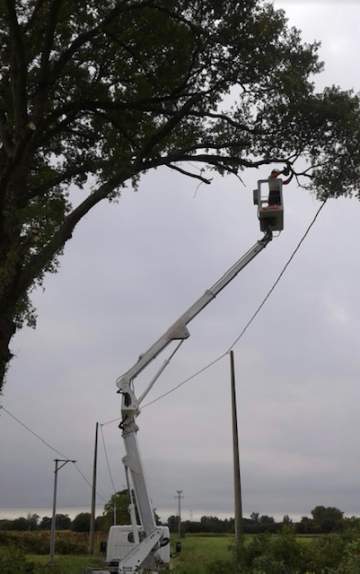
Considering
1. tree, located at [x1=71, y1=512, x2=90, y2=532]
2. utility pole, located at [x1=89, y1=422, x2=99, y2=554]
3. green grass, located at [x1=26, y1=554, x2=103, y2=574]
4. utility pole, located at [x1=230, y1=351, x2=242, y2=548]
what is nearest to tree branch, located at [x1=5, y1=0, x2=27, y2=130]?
green grass, located at [x1=26, y1=554, x2=103, y2=574]

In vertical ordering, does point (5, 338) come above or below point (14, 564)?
above

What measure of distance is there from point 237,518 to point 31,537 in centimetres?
3101

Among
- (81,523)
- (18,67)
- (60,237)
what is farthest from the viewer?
(81,523)

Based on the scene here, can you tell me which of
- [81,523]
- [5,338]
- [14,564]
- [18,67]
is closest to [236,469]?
[14,564]

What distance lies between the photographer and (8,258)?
523 inches

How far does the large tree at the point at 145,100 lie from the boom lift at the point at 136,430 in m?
3.02

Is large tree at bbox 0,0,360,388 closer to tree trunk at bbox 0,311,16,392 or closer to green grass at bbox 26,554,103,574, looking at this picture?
tree trunk at bbox 0,311,16,392

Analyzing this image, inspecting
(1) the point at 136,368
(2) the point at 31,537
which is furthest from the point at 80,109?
(2) the point at 31,537

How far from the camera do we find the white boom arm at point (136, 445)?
460 inches

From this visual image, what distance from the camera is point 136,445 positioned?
12023mm

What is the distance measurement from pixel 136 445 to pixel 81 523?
Answer: 64.6m

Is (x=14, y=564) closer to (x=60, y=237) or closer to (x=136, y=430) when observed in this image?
(x=136, y=430)

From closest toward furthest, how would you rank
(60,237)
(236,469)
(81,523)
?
(60,237)
(236,469)
(81,523)

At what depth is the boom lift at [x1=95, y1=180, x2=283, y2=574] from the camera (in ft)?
38.3
